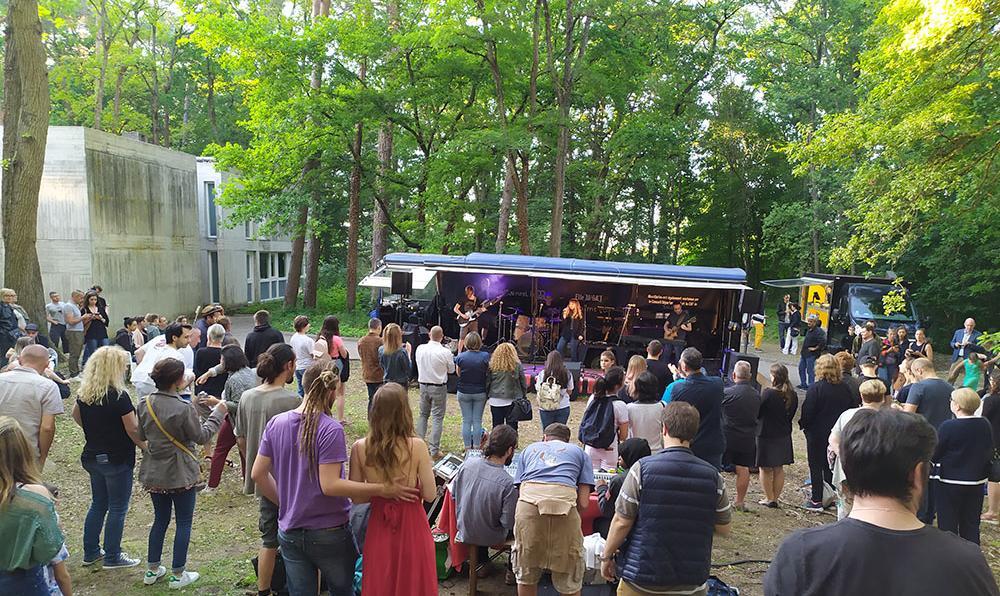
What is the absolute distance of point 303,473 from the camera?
304 cm

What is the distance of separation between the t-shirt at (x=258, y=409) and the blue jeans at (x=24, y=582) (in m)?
1.33

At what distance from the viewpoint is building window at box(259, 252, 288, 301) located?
29219mm

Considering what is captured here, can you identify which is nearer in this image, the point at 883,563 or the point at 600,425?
the point at 883,563

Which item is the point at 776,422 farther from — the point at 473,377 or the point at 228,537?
the point at 228,537

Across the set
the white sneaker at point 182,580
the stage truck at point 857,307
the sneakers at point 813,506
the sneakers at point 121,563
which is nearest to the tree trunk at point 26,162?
the sneakers at point 121,563

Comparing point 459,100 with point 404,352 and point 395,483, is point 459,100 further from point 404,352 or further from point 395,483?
point 395,483

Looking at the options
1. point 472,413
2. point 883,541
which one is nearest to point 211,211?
point 472,413

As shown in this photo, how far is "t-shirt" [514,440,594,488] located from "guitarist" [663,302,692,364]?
9.10 m

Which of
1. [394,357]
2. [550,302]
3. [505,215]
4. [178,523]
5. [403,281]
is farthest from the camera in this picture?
[505,215]

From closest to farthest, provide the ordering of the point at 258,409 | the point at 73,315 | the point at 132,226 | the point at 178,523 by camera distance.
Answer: the point at 258,409 < the point at 178,523 < the point at 73,315 < the point at 132,226

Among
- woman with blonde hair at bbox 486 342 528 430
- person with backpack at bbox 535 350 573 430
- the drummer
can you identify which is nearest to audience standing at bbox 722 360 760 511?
person with backpack at bbox 535 350 573 430

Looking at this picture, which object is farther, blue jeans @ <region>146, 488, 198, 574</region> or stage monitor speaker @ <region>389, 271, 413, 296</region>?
stage monitor speaker @ <region>389, 271, 413, 296</region>

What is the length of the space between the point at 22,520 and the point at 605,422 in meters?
3.71

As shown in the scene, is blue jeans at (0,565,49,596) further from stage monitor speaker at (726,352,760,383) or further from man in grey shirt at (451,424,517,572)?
stage monitor speaker at (726,352,760,383)
